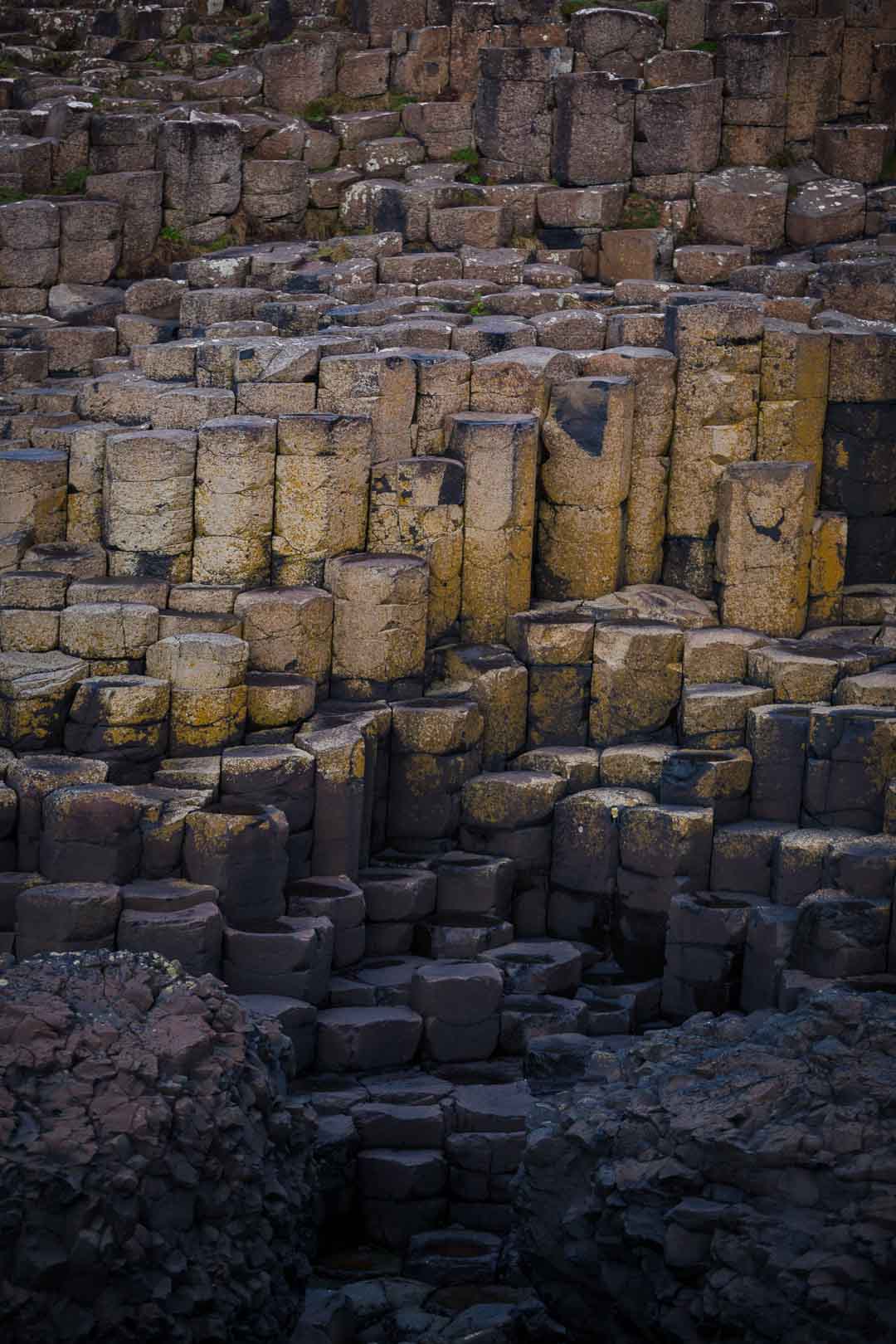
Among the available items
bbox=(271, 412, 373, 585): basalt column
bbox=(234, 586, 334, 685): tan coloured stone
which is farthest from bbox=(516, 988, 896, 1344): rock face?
bbox=(271, 412, 373, 585): basalt column

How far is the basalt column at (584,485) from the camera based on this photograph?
77.2 ft

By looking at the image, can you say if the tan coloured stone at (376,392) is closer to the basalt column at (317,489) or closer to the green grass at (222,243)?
the basalt column at (317,489)

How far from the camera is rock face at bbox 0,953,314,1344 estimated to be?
15.3 meters

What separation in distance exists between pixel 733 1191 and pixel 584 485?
31.4ft

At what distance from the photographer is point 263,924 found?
67.2 feet

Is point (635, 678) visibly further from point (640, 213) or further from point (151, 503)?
point (640, 213)

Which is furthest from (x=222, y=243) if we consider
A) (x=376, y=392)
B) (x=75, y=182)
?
(x=376, y=392)

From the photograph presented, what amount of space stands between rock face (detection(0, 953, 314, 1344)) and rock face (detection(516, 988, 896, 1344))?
200 centimetres

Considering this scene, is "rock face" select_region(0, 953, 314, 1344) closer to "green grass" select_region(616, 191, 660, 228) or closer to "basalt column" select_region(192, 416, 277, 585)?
"basalt column" select_region(192, 416, 277, 585)

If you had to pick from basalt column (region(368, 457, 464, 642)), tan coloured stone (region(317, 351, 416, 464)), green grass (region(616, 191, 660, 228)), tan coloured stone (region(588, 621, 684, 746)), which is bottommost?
tan coloured stone (region(588, 621, 684, 746))

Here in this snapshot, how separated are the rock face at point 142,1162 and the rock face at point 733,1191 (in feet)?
6.57

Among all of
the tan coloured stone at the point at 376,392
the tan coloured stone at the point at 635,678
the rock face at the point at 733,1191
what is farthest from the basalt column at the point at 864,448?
the rock face at the point at 733,1191

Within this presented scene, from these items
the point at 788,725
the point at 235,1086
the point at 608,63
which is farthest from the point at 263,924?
the point at 608,63

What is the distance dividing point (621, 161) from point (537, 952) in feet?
39.3
